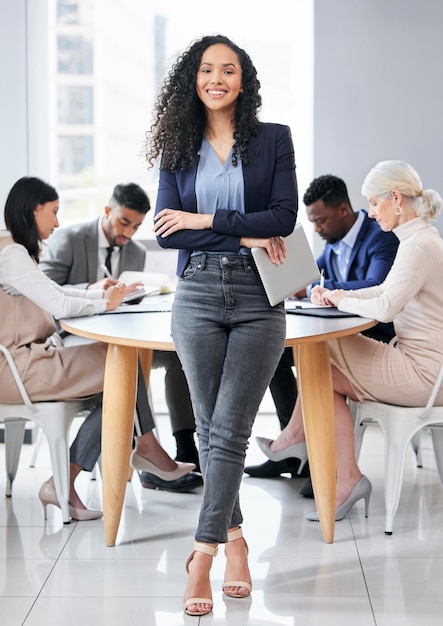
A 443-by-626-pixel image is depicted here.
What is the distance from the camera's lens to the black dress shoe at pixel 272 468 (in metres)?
3.82

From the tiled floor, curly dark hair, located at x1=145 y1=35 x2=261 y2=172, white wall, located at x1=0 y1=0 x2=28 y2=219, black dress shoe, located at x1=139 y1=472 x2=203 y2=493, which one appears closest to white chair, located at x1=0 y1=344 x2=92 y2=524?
the tiled floor

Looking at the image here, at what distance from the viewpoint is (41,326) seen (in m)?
3.30

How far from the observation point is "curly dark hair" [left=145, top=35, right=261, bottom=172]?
2.51m

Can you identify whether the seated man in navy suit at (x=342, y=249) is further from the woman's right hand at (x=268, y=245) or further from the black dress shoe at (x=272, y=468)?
the woman's right hand at (x=268, y=245)

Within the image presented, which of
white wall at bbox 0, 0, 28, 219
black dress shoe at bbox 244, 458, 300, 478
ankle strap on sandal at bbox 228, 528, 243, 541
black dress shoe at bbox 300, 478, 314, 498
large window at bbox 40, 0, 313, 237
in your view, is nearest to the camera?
ankle strap on sandal at bbox 228, 528, 243, 541

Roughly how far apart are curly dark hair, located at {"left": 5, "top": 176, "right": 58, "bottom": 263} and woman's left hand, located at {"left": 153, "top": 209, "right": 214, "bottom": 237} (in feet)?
2.95

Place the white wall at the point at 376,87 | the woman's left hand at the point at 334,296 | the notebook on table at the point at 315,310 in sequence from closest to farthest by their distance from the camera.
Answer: the notebook on table at the point at 315,310 → the woman's left hand at the point at 334,296 → the white wall at the point at 376,87

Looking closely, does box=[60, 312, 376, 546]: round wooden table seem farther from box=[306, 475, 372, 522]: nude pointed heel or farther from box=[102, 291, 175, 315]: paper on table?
box=[102, 291, 175, 315]: paper on table

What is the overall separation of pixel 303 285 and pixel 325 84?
7.57ft

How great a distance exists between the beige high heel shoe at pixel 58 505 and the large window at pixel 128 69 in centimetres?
207

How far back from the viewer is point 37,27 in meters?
4.64

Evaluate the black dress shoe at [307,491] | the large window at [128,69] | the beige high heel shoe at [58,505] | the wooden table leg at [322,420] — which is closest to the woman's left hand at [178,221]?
the wooden table leg at [322,420]

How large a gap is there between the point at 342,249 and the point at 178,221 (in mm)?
1789

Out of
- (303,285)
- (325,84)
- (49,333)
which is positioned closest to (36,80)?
(325,84)
